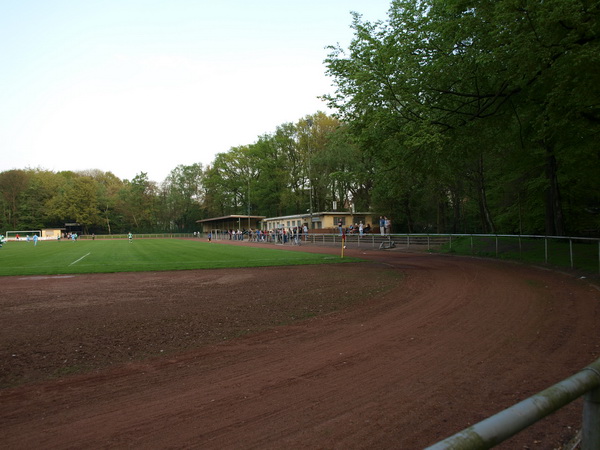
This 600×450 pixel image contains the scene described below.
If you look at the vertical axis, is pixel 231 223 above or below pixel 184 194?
below

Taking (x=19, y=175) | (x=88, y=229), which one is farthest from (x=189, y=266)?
(x=19, y=175)

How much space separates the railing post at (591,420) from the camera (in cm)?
163

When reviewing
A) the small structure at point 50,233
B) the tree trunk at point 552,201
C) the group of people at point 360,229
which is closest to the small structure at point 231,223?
the small structure at point 50,233

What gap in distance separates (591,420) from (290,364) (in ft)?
13.3

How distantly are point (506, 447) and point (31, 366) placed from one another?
5.99 meters

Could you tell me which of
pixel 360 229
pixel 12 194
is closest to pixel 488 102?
pixel 360 229

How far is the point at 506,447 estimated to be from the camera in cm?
331

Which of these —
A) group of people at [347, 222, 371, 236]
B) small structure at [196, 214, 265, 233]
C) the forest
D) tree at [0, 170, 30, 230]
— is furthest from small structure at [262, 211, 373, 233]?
tree at [0, 170, 30, 230]

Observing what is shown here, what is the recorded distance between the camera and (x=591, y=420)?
5.47 ft

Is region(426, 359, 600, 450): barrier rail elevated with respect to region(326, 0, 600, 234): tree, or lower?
lower

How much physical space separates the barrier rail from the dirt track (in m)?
1.92

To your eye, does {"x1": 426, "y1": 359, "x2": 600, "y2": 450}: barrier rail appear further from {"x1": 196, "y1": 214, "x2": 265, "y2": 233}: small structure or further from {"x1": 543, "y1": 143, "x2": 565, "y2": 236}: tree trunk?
{"x1": 196, "y1": 214, "x2": 265, "y2": 233}: small structure

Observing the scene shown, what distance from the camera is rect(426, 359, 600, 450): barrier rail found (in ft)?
3.99

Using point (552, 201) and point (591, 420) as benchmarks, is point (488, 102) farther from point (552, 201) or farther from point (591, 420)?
point (591, 420)
